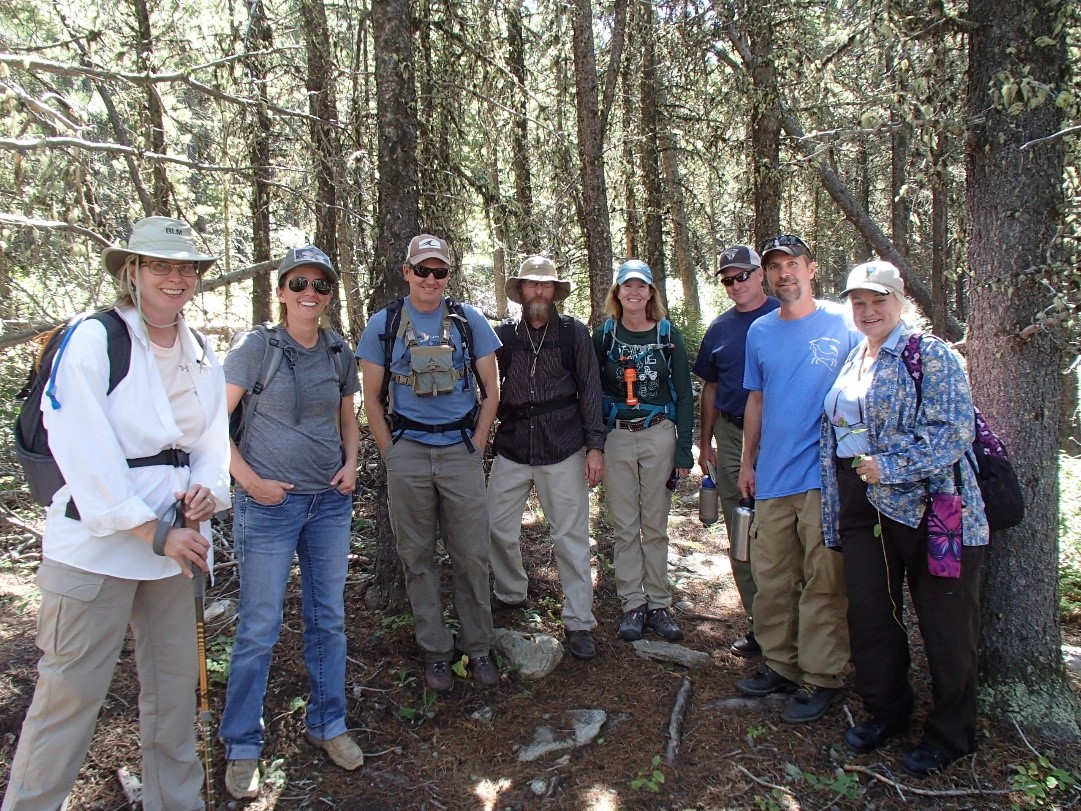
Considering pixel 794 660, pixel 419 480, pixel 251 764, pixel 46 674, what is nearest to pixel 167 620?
pixel 46 674

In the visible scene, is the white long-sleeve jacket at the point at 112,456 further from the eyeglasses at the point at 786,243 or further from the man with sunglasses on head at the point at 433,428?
the eyeglasses at the point at 786,243

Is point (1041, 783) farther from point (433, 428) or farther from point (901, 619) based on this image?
point (433, 428)

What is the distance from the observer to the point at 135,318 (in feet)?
9.48

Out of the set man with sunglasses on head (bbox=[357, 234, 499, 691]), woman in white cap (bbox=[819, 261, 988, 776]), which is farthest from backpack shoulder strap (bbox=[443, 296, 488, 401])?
woman in white cap (bbox=[819, 261, 988, 776])

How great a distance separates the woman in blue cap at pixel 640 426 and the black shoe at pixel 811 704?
1038mm

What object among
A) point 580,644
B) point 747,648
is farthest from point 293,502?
point 747,648

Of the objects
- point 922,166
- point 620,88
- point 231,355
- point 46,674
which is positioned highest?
point 620,88

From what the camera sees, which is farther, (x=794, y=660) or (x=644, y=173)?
(x=644, y=173)

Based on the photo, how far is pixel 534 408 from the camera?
4781 millimetres

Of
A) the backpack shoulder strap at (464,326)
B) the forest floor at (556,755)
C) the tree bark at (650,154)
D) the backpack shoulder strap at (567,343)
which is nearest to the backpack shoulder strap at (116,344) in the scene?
the backpack shoulder strap at (464,326)

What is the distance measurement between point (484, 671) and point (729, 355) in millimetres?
2559

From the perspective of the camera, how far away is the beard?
475cm

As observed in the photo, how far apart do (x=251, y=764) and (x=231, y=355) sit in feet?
6.40

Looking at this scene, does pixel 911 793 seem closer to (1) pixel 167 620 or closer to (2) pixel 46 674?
(1) pixel 167 620
